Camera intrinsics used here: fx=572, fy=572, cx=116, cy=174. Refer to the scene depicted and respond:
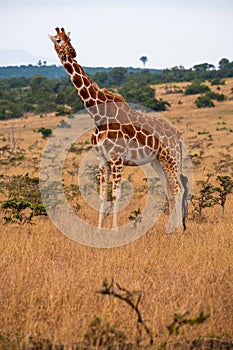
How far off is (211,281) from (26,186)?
630 cm

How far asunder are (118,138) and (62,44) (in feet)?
5.18

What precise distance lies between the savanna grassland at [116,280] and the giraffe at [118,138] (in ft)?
2.62

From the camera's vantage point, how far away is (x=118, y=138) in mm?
8336

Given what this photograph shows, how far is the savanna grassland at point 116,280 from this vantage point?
4367 millimetres

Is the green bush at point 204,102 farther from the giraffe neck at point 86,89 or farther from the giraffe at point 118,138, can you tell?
the giraffe neck at point 86,89

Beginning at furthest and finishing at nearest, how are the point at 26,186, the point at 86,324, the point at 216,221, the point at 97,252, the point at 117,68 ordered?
the point at 117,68, the point at 26,186, the point at 216,221, the point at 97,252, the point at 86,324

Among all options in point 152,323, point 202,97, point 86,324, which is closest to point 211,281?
point 152,323

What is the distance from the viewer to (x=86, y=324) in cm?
451

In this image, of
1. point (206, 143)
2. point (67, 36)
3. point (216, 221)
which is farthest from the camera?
point (206, 143)

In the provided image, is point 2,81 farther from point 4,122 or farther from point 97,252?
point 97,252

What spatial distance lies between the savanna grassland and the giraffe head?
102 inches

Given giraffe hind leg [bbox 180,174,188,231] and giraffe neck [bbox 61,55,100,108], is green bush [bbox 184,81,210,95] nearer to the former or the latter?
giraffe hind leg [bbox 180,174,188,231]

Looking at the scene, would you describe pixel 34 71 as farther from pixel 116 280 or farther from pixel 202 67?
pixel 116 280

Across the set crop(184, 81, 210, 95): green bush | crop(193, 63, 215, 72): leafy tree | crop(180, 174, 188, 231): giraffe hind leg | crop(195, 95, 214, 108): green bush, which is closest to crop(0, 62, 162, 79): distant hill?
crop(193, 63, 215, 72): leafy tree
